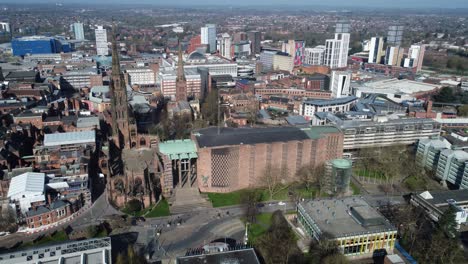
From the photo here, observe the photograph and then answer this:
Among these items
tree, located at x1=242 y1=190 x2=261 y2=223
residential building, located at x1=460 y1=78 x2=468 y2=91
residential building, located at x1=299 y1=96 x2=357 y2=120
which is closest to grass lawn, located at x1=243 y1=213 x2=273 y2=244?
tree, located at x1=242 y1=190 x2=261 y2=223

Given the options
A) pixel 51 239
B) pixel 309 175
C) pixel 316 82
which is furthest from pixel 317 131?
pixel 316 82

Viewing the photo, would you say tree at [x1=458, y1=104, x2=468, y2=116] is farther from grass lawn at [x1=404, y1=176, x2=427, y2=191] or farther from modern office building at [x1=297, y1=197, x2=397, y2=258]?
modern office building at [x1=297, y1=197, x2=397, y2=258]

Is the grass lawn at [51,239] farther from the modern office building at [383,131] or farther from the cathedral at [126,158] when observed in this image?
the modern office building at [383,131]

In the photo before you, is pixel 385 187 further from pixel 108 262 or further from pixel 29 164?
pixel 29 164

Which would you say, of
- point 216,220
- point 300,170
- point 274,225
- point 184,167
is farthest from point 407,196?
point 184,167

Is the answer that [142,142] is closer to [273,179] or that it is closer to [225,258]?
[273,179]

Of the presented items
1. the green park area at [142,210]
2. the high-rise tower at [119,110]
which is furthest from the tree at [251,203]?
the high-rise tower at [119,110]
